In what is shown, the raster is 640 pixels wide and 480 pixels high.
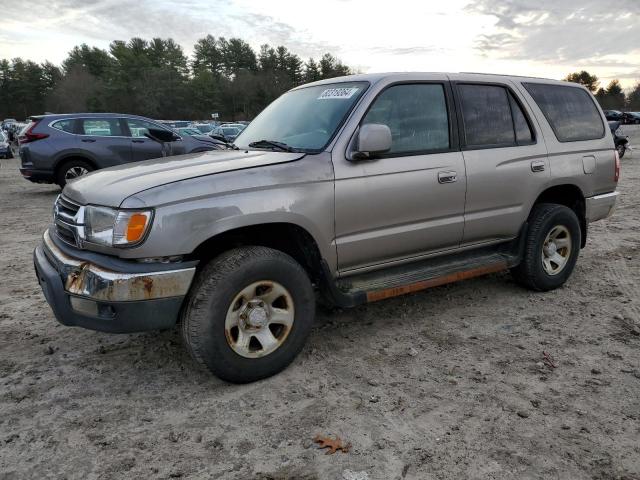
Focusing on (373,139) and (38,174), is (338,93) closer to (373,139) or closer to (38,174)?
A: (373,139)

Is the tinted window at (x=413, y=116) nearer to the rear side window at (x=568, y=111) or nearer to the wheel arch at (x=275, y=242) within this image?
the wheel arch at (x=275, y=242)

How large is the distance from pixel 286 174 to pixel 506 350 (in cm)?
195

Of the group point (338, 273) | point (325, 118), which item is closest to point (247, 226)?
point (338, 273)

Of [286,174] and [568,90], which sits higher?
[568,90]

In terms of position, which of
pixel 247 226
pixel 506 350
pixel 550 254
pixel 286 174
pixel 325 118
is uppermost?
pixel 325 118

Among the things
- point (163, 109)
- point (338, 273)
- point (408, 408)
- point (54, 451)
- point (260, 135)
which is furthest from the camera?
point (163, 109)

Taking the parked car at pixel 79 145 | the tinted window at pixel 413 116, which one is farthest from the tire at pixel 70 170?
the tinted window at pixel 413 116

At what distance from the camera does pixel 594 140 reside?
479cm

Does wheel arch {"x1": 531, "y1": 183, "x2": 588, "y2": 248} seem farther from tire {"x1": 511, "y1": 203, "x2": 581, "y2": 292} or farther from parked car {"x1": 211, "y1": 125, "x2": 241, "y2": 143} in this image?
parked car {"x1": 211, "y1": 125, "x2": 241, "y2": 143}

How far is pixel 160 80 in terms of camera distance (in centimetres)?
7206

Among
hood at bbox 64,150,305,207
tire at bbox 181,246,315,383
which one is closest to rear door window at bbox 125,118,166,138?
hood at bbox 64,150,305,207

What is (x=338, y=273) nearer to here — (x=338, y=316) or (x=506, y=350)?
(x=338, y=316)

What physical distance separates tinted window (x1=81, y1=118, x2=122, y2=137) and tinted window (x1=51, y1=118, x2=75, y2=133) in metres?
0.22

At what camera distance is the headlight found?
2.70 m
